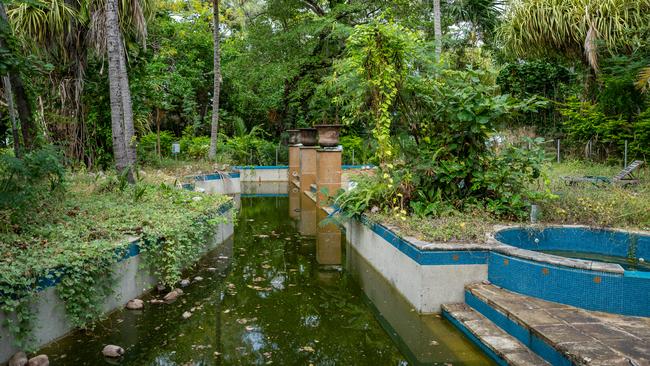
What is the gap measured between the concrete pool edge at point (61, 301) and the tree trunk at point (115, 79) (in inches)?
102

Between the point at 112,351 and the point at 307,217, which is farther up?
the point at 307,217

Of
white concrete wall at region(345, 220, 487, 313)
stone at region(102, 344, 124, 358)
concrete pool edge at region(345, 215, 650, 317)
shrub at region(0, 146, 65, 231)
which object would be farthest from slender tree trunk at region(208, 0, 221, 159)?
stone at region(102, 344, 124, 358)

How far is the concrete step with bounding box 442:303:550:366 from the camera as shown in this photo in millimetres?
3469

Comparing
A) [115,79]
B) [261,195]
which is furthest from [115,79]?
[261,195]

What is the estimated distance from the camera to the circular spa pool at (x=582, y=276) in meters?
3.89

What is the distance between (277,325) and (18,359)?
2.01 m

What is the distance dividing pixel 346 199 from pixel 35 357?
181 inches

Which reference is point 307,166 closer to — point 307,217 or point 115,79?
point 307,217

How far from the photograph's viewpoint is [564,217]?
6.18 m

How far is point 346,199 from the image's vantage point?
7.36 meters

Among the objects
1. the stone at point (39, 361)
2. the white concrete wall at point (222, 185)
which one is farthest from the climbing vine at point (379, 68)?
the white concrete wall at point (222, 185)

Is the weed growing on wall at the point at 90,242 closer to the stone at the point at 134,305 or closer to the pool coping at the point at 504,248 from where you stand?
the stone at the point at 134,305

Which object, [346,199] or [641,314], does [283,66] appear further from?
[641,314]

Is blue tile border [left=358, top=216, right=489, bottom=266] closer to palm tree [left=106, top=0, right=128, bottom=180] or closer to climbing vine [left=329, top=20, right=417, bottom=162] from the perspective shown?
climbing vine [left=329, top=20, right=417, bottom=162]
